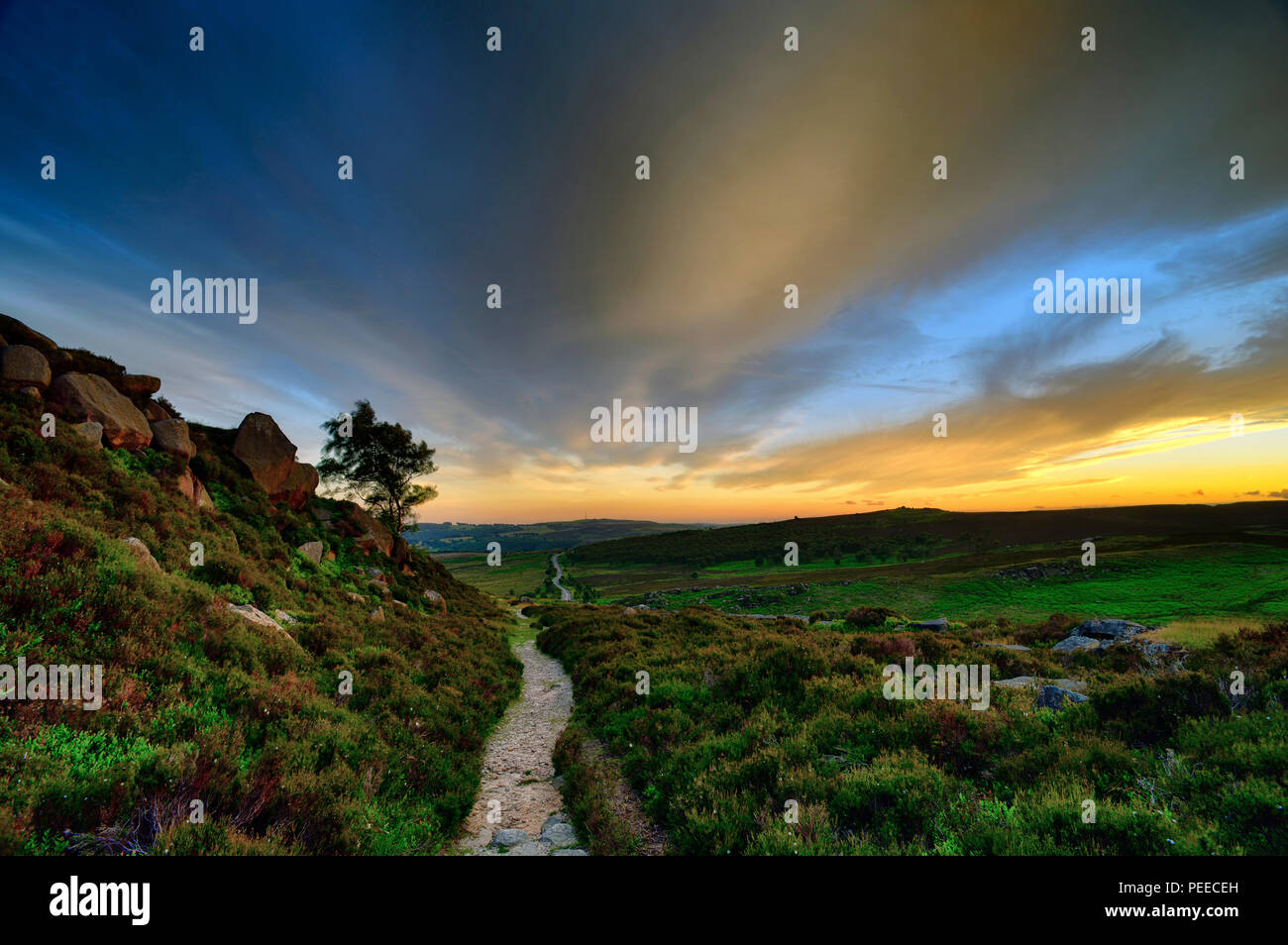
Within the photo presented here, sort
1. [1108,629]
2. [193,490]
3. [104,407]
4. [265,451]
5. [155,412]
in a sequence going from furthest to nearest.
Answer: [265,451] < [1108,629] < [155,412] < [193,490] < [104,407]

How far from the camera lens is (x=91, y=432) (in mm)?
14102

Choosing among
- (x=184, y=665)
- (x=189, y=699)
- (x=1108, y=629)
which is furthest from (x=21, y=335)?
(x=1108, y=629)

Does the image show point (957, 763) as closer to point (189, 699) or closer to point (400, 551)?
point (189, 699)

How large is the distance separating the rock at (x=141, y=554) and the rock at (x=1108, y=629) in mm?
31751

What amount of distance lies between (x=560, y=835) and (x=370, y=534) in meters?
26.5

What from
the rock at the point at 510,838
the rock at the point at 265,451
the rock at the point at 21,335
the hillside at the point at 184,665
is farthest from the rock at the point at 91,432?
the rock at the point at 510,838

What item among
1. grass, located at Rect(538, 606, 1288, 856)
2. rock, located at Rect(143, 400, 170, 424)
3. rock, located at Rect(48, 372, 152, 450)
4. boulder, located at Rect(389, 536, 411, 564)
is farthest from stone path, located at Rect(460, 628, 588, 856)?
boulder, located at Rect(389, 536, 411, 564)

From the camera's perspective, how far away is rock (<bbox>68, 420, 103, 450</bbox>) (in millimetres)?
13656

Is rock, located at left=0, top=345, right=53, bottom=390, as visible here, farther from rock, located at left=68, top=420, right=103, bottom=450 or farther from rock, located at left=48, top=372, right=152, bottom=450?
rock, located at left=68, top=420, right=103, bottom=450

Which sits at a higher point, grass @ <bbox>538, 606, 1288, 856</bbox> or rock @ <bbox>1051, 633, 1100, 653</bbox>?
grass @ <bbox>538, 606, 1288, 856</bbox>

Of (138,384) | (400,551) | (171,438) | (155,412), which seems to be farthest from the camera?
(400,551)

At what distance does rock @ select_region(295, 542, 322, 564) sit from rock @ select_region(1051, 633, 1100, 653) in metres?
31.7

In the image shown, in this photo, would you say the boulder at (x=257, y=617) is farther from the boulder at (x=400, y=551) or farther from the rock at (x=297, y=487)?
the boulder at (x=400, y=551)

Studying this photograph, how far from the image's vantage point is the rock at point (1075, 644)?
15234 mm
